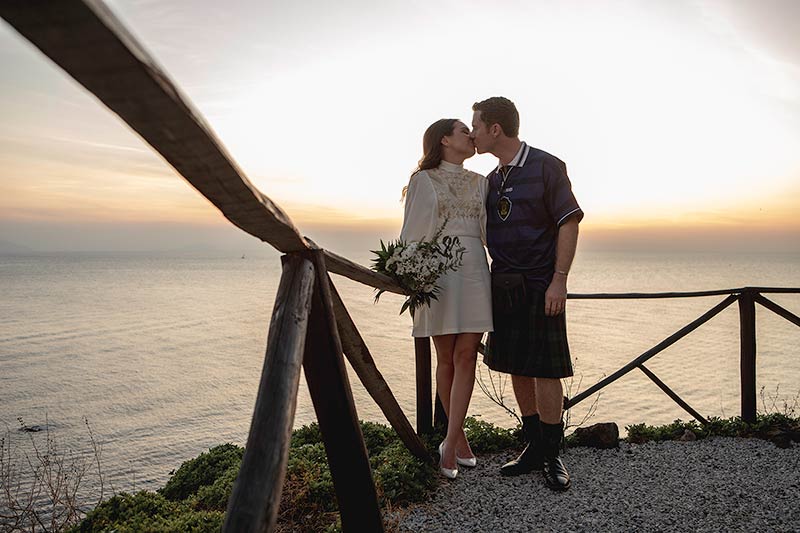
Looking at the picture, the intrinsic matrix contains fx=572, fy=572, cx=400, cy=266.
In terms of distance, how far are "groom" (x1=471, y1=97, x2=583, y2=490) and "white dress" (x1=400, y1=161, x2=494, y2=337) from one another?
114 millimetres

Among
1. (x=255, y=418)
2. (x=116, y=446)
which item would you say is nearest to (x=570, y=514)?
(x=255, y=418)

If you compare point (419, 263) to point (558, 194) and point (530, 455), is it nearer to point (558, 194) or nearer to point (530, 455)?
point (558, 194)

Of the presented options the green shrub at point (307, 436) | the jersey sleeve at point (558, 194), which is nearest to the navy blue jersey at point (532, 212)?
the jersey sleeve at point (558, 194)

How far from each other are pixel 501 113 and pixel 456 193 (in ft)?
2.05

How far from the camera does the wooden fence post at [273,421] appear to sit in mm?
1572

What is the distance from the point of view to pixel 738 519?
3.55m

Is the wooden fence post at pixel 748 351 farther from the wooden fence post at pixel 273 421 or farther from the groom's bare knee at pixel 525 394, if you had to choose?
the wooden fence post at pixel 273 421

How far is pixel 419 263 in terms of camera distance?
374cm

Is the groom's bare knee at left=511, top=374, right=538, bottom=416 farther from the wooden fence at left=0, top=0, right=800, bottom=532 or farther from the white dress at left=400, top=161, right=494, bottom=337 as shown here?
the wooden fence at left=0, top=0, right=800, bottom=532

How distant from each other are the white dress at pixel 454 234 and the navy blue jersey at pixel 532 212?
0.19 metres

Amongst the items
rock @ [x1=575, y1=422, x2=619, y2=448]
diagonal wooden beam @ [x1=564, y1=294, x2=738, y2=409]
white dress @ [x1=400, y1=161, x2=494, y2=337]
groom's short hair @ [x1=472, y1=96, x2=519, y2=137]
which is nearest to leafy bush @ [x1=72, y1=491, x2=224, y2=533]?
white dress @ [x1=400, y1=161, x2=494, y2=337]

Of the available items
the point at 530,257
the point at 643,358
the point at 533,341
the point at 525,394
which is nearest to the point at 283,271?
the point at 530,257

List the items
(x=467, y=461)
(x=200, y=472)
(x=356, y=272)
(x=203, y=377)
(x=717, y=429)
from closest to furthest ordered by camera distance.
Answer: (x=356, y=272) → (x=467, y=461) → (x=717, y=429) → (x=200, y=472) → (x=203, y=377)

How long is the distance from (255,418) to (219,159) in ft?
2.66
